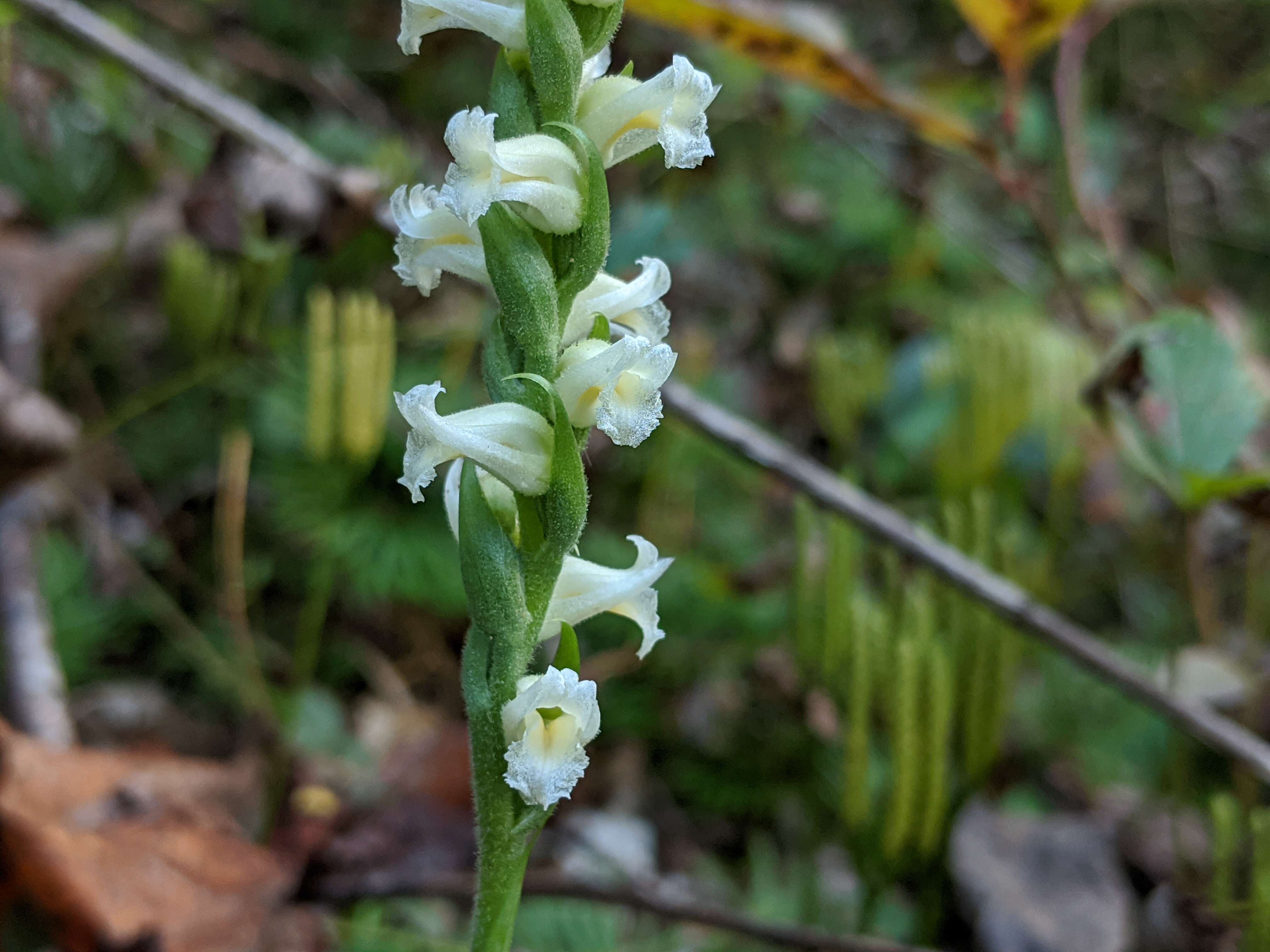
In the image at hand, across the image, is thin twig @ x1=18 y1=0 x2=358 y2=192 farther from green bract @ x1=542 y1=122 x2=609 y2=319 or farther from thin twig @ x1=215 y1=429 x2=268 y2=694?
green bract @ x1=542 y1=122 x2=609 y2=319

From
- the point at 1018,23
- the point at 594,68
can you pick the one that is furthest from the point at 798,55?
the point at 594,68

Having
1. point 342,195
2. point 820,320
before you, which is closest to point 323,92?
point 342,195

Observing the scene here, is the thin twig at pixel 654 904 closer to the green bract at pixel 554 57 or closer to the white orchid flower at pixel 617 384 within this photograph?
the white orchid flower at pixel 617 384

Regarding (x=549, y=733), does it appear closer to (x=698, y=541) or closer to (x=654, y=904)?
(x=654, y=904)

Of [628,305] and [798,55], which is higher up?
[798,55]

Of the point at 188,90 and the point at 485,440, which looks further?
the point at 188,90

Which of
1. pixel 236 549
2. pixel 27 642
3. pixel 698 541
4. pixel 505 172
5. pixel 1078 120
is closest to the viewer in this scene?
pixel 505 172
